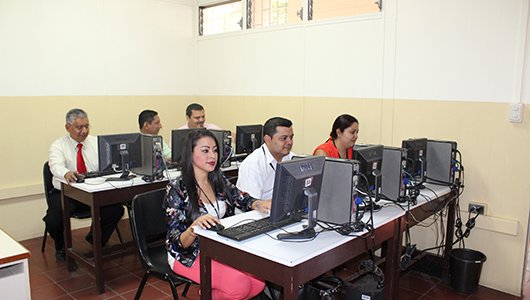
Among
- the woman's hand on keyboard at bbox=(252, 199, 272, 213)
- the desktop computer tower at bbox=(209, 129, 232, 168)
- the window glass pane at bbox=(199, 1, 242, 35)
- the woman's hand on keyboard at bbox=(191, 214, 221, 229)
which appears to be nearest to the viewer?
the woman's hand on keyboard at bbox=(191, 214, 221, 229)

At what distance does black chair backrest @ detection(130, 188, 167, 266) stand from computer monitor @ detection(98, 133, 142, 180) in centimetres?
96

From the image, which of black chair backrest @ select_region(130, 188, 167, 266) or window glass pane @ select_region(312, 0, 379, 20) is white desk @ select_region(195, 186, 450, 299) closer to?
black chair backrest @ select_region(130, 188, 167, 266)

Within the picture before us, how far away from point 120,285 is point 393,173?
7.62ft

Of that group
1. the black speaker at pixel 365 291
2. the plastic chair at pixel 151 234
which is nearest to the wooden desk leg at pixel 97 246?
the plastic chair at pixel 151 234

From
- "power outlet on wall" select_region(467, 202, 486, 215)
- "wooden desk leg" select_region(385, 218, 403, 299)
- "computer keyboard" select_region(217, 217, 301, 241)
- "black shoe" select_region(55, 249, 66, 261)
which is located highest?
"computer keyboard" select_region(217, 217, 301, 241)

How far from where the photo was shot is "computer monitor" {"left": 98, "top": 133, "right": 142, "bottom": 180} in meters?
3.51

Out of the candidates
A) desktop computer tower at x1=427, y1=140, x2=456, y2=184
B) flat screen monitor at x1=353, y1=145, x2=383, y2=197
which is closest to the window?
desktop computer tower at x1=427, y1=140, x2=456, y2=184

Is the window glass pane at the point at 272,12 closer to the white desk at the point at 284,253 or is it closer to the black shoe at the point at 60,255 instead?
the white desk at the point at 284,253

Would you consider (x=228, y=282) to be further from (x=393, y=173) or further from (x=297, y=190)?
(x=393, y=173)

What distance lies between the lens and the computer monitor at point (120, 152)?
11.5ft

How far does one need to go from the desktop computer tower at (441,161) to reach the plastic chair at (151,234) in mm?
2185

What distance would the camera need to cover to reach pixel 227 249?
214 centimetres

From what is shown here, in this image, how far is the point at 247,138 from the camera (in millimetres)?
4477

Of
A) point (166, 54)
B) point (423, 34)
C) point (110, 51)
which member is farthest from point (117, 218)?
point (423, 34)
